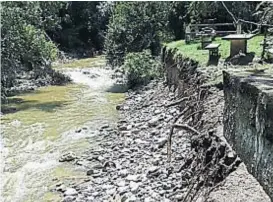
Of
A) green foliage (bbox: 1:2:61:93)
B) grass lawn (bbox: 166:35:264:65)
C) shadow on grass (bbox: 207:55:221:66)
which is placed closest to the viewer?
shadow on grass (bbox: 207:55:221:66)

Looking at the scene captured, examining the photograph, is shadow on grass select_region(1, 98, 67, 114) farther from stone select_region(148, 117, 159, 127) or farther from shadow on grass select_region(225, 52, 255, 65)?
shadow on grass select_region(225, 52, 255, 65)

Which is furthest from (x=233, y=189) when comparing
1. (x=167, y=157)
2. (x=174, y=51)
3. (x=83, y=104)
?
(x=83, y=104)

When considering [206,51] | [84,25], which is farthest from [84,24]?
[206,51]

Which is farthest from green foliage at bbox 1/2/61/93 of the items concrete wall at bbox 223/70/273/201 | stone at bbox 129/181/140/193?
concrete wall at bbox 223/70/273/201

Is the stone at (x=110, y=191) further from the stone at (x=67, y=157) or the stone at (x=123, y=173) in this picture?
the stone at (x=67, y=157)

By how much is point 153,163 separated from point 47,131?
4.73 meters

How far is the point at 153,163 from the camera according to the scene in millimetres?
8922

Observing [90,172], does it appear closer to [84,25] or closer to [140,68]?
[140,68]

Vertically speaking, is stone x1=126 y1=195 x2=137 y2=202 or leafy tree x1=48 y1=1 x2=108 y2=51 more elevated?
leafy tree x1=48 y1=1 x2=108 y2=51

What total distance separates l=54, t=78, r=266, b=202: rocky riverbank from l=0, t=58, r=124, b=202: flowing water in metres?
0.43

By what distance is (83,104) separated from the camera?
15.9 metres

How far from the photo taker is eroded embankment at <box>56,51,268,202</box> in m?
6.10

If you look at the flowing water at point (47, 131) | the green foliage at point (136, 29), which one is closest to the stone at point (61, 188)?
the flowing water at point (47, 131)

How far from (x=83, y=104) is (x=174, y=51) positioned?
3.68 metres
